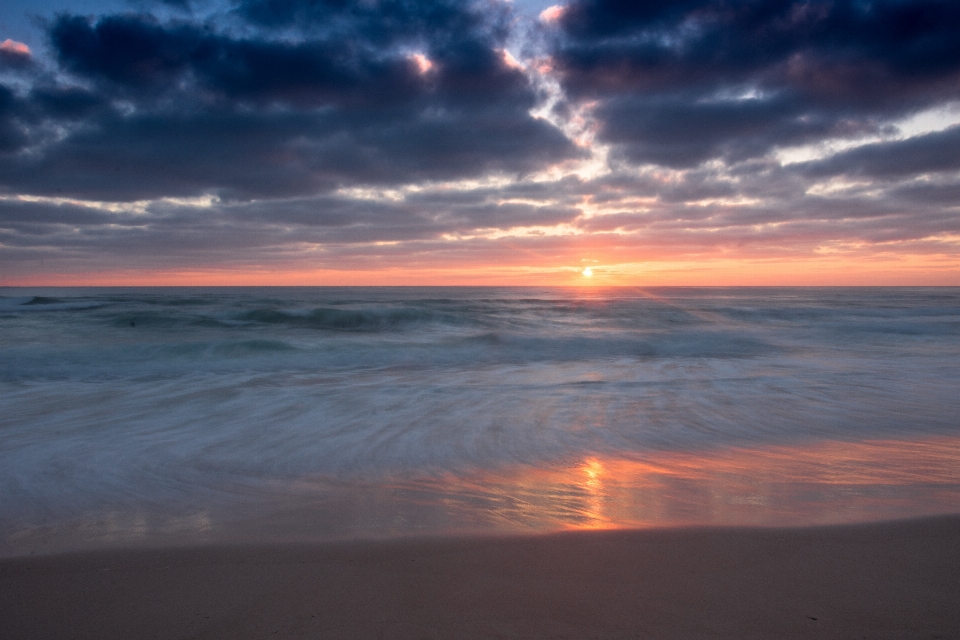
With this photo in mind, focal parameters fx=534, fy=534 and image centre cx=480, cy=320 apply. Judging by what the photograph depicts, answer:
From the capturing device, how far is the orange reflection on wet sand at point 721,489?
9.52 ft

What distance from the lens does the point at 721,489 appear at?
3.41 metres

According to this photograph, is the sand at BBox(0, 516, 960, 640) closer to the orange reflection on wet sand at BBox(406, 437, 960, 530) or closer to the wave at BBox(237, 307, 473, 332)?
the orange reflection on wet sand at BBox(406, 437, 960, 530)

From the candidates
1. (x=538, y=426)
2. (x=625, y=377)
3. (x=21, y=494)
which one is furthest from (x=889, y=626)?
(x=625, y=377)

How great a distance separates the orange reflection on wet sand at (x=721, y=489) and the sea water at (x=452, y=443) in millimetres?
21

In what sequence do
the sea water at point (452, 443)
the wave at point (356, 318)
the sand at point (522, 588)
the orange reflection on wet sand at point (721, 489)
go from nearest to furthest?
the sand at point (522, 588)
the orange reflection on wet sand at point (721, 489)
the sea water at point (452, 443)
the wave at point (356, 318)

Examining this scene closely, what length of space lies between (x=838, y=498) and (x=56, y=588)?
4.02 metres

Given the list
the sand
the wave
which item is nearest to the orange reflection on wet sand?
the sand

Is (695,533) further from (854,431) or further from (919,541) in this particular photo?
(854,431)

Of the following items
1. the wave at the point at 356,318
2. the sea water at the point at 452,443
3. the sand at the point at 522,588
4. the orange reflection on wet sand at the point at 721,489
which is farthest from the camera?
the wave at the point at 356,318

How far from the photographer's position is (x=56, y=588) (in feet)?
7.32

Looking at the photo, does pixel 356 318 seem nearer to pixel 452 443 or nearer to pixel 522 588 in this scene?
pixel 452 443

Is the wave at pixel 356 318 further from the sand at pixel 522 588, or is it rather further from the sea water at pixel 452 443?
the sand at pixel 522 588

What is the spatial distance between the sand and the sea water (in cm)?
25

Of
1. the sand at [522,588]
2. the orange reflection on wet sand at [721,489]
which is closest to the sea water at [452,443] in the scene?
the orange reflection on wet sand at [721,489]
